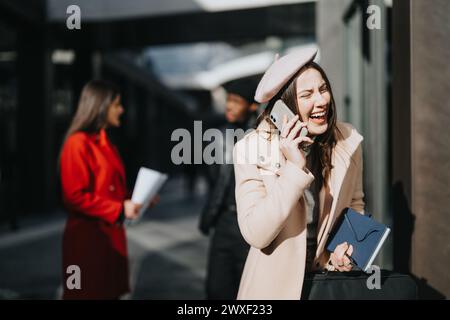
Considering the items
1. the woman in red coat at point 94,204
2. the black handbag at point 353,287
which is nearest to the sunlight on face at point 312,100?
the black handbag at point 353,287

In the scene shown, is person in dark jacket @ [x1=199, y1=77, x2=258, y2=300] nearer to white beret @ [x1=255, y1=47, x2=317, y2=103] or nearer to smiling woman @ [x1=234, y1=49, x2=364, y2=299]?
smiling woman @ [x1=234, y1=49, x2=364, y2=299]

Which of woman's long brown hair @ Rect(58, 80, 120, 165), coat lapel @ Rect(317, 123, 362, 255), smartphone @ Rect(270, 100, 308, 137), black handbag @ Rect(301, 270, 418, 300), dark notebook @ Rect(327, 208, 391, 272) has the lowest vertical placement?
black handbag @ Rect(301, 270, 418, 300)

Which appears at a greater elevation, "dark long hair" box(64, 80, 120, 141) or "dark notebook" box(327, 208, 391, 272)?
"dark long hair" box(64, 80, 120, 141)

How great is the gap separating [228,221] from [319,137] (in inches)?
80.0

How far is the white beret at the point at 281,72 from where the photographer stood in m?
2.14

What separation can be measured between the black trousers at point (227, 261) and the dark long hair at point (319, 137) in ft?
6.18

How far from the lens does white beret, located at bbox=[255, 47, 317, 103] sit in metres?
2.14

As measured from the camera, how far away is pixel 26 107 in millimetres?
12094

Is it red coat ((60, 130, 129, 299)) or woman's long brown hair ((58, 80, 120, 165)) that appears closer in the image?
red coat ((60, 130, 129, 299))

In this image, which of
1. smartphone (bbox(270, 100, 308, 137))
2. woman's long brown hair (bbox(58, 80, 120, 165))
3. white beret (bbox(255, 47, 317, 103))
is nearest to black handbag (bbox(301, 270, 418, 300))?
smartphone (bbox(270, 100, 308, 137))

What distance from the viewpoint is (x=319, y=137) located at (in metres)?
2.31

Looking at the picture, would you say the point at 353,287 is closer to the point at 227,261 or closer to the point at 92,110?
the point at 227,261

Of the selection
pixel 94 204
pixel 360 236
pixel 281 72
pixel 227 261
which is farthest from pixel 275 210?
pixel 227 261
